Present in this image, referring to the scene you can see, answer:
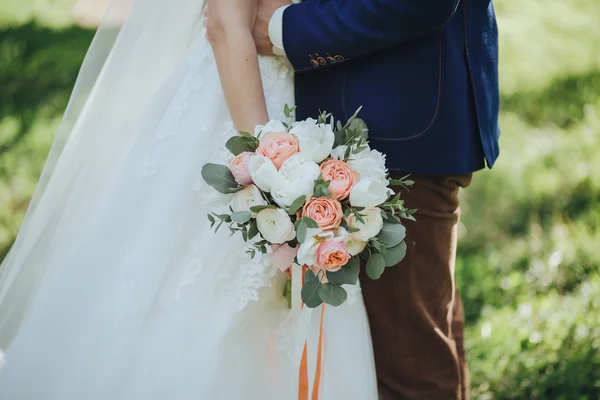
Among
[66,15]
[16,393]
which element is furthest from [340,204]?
[66,15]

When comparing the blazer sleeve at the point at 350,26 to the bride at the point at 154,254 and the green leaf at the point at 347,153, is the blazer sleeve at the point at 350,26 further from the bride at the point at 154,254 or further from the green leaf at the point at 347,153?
the green leaf at the point at 347,153

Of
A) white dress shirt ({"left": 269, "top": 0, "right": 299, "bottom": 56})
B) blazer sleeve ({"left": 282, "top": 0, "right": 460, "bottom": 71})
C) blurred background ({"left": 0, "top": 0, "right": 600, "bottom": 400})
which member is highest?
white dress shirt ({"left": 269, "top": 0, "right": 299, "bottom": 56})

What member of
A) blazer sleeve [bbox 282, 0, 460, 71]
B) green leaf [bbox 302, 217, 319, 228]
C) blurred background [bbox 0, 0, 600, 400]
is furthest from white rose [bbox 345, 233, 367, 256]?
blurred background [bbox 0, 0, 600, 400]

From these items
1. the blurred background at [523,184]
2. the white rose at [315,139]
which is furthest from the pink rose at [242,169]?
the blurred background at [523,184]

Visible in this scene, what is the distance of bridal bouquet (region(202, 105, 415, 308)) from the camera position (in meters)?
1.50

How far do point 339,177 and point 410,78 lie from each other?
1.43ft

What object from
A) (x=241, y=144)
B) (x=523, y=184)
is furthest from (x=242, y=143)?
(x=523, y=184)

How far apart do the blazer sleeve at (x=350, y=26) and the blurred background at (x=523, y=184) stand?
→ 5.10ft

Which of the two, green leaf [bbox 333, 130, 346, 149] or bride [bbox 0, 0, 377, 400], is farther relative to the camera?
bride [bbox 0, 0, 377, 400]

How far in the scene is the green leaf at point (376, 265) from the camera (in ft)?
5.19

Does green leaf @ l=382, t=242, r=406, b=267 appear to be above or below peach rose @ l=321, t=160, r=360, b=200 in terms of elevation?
below

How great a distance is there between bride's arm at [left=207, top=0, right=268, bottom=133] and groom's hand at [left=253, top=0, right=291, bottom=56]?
1.3 inches

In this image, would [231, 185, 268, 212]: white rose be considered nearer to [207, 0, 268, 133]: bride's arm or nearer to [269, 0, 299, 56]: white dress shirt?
[207, 0, 268, 133]: bride's arm

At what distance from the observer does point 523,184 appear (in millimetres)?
4086
